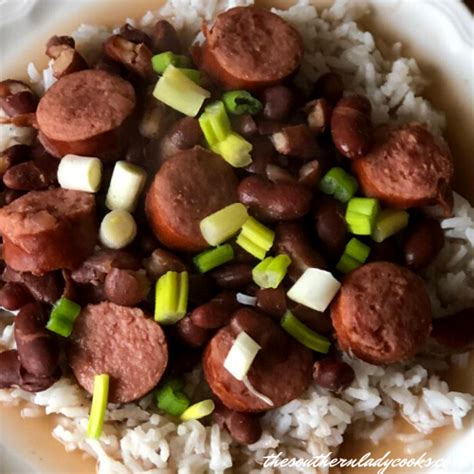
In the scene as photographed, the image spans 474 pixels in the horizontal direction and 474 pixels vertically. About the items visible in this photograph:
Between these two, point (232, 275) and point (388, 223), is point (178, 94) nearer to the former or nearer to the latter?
point (232, 275)

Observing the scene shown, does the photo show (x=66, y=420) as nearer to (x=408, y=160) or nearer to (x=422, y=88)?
(x=408, y=160)

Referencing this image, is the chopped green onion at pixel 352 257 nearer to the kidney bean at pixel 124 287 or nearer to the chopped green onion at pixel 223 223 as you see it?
the chopped green onion at pixel 223 223

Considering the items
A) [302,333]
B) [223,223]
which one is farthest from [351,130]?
[302,333]

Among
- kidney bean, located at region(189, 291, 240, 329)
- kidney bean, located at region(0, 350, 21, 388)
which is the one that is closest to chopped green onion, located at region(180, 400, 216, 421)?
kidney bean, located at region(189, 291, 240, 329)

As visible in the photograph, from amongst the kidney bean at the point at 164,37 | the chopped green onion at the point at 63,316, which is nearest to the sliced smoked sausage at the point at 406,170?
the kidney bean at the point at 164,37

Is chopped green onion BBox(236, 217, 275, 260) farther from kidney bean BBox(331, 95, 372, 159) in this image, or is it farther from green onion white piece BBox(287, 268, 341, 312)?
kidney bean BBox(331, 95, 372, 159)
